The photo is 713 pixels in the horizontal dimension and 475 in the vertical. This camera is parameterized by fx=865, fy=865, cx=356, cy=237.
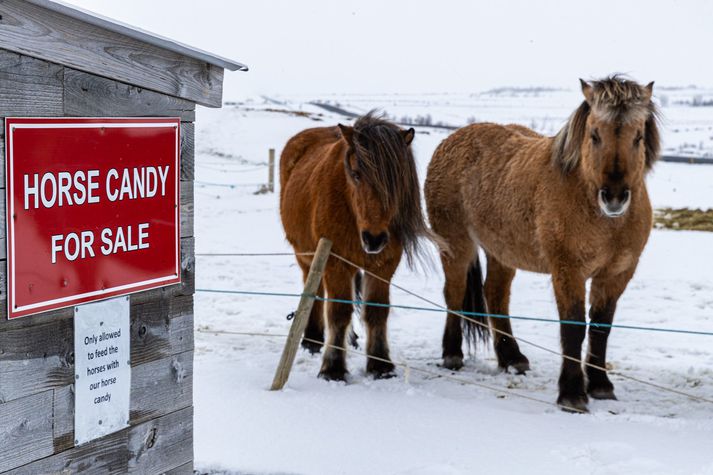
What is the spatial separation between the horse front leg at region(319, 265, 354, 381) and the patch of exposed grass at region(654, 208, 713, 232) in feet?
30.0

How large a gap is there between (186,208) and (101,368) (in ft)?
2.54

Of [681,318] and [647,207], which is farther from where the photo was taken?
[681,318]

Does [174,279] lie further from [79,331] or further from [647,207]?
[647,207]

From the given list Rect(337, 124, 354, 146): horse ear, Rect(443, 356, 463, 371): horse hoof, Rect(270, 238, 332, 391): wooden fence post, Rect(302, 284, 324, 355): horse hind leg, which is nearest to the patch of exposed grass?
Rect(443, 356, 463, 371): horse hoof

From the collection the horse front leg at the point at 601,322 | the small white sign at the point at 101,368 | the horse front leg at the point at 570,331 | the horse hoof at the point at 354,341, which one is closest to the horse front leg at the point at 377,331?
the horse hoof at the point at 354,341

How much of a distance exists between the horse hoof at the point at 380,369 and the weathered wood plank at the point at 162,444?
272 cm

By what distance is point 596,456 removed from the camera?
466 centimetres

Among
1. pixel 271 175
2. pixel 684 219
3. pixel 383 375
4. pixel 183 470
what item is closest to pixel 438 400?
pixel 383 375

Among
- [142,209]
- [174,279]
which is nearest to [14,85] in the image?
[142,209]

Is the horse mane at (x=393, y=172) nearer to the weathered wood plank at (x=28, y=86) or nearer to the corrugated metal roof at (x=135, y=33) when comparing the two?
the corrugated metal roof at (x=135, y=33)

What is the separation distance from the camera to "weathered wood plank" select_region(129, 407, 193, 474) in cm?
342

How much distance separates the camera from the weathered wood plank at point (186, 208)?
141 inches

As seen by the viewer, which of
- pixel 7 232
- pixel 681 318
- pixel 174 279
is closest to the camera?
pixel 7 232

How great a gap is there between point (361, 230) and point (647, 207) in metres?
1.93
